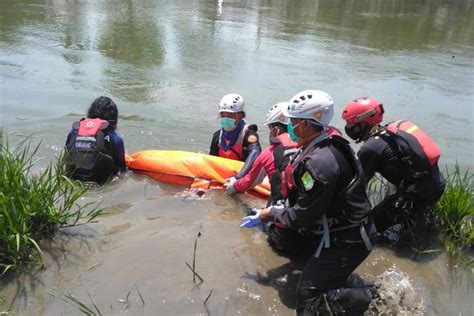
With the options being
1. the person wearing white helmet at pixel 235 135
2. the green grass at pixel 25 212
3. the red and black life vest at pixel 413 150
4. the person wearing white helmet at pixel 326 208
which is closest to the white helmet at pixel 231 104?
the person wearing white helmet at pixel 235 135

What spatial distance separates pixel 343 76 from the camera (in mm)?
11578

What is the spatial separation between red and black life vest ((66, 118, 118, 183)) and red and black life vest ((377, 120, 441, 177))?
2.96m

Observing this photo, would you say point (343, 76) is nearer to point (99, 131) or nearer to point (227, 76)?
point (227, 76)

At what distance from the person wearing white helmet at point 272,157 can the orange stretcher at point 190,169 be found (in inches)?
15.5

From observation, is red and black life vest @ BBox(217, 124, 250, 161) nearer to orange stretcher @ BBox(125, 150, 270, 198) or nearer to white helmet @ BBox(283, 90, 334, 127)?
orange stretcher @ BBox(125, 150, 270, 198)

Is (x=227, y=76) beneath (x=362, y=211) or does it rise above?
beneath

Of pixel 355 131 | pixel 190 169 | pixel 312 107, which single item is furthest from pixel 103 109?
pixel 312 107

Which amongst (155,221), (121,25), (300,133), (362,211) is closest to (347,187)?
(362,211)

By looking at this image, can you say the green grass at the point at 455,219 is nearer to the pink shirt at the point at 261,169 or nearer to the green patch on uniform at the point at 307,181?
the pink shirt at the point at 261,169

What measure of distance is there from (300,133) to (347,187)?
1.61 feet

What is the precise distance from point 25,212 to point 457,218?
378 centimetres

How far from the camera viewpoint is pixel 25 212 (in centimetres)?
366

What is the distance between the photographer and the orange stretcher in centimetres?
543

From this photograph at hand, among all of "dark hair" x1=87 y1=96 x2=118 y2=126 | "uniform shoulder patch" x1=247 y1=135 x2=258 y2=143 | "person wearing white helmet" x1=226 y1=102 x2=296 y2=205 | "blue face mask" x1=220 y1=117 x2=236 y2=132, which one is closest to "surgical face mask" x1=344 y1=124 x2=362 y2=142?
"person wearing white helmet" x1=226 y1=102 x2=296 y2=205
